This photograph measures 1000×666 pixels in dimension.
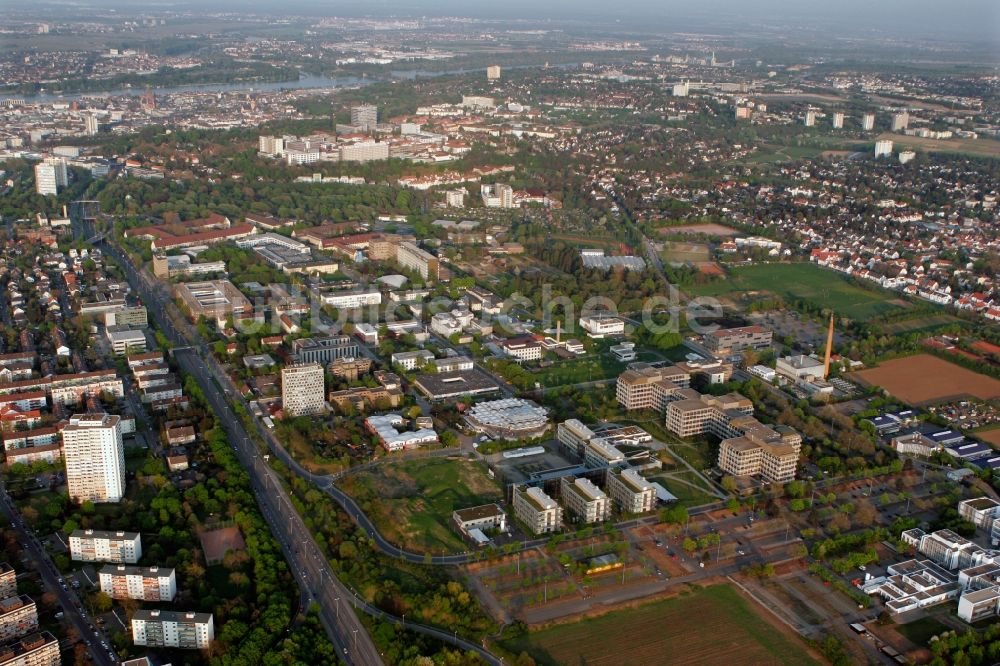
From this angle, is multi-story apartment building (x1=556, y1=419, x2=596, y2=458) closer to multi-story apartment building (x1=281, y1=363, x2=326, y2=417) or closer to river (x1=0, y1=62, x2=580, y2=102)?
multi-story apartment building (x1=281, y1=363, x2=326, y2=417)

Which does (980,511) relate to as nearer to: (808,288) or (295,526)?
(295,526)

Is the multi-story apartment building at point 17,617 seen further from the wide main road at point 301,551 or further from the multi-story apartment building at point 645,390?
the multi-story apartment building at point 645,390

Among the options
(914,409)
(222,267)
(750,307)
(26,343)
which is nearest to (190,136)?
(222,267)

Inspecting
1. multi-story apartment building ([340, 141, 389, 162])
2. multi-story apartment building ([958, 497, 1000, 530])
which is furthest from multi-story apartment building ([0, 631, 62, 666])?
multi-story apartment building ([340, 141, 389, 162])

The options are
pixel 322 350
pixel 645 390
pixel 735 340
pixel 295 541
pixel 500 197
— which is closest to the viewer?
pixel 295 541

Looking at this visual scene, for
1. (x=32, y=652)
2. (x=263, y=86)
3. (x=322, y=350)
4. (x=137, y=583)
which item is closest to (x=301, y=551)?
(x=137, y=583)

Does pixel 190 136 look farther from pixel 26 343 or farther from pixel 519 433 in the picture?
pixel 519 433
